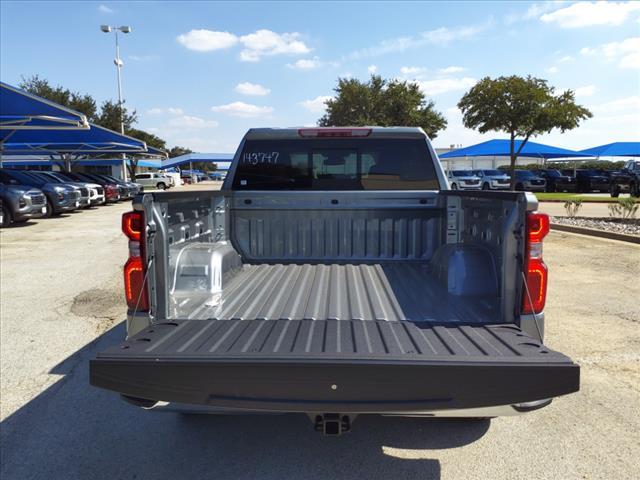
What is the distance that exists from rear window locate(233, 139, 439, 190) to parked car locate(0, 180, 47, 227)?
13619 mm

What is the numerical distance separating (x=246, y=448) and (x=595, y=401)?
8.76ft

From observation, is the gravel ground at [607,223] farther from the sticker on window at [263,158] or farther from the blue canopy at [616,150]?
the blue canopy at [616,150]

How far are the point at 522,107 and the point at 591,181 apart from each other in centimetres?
1094

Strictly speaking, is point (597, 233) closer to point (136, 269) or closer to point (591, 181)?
point (136, 269)

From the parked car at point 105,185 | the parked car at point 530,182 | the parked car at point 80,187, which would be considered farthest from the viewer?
the parked car at point 530,182

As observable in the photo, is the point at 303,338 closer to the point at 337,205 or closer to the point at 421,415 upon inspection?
the point at 421,415

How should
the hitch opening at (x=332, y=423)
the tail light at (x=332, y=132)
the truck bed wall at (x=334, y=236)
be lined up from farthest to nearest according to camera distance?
the tail light at (x=332, y=132) → the truck bed wall at (x=334, y=236) → the hitch opening at (x=332, y=423)

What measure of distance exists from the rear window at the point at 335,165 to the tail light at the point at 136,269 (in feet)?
6.31

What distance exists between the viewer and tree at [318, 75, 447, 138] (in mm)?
40938

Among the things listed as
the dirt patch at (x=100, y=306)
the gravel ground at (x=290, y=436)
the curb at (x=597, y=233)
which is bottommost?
the gravel ground at (x=290, y=436)

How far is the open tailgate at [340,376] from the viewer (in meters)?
2.11

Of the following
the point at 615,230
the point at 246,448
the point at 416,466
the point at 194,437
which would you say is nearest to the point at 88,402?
the point at 194,437

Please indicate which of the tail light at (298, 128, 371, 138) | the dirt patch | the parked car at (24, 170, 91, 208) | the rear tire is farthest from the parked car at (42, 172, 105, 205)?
the tail light at (298, 128, 371, 138)

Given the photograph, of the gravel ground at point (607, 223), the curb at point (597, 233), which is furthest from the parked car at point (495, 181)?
the curb at point (597, 233)
